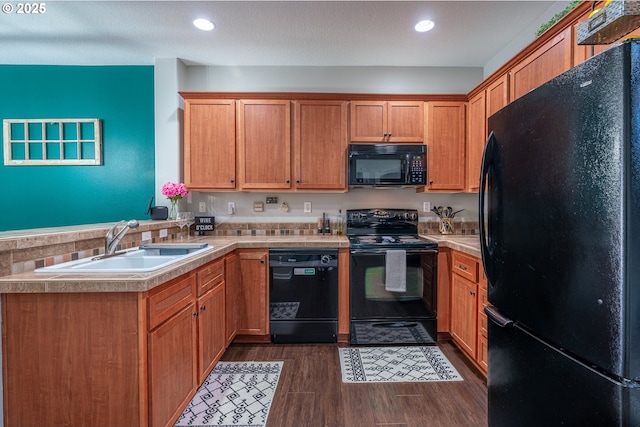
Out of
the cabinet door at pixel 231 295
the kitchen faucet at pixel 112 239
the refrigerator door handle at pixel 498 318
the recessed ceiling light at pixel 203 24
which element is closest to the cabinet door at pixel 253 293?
the cabinet door at pixel 231 295

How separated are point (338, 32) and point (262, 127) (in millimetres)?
1071

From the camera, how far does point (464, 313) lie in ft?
7.70

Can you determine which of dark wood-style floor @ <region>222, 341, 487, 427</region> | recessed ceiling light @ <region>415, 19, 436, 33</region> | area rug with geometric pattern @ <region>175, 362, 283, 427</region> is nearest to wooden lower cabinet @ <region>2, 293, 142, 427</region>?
area rug with geometric pattern @ <region>175, 362, 283, 427</region>

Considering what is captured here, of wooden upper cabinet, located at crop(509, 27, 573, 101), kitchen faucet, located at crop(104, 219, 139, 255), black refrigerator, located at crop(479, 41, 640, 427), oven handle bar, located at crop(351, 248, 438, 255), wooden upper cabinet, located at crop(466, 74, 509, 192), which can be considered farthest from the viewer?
oven handle bar, located at crop(351, 248, 438, 255)

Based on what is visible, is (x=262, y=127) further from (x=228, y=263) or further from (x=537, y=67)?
(x=537, y=67)

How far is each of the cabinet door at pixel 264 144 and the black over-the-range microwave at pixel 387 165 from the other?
2.16 ft

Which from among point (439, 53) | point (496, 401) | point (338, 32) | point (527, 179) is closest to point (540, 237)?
point (527, 179)

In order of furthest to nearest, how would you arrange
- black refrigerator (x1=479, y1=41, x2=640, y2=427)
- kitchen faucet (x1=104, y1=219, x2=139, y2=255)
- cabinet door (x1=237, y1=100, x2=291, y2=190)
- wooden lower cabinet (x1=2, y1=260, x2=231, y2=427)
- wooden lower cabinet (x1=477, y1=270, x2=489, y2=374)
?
cabinet door (x1=237, y1=100, x2=291, y2=190) → wooden lower cabinet (x1=477, y1=270, x2=489, y2=374) → kitchen faucet (x1=104, y1=219, x2=139, y2=255) → wooden lower cabinet (x1=2, y1=260, x2=231, y2=427) → black refrigerator (x1=479, y1=41, x2=640, y2=427)

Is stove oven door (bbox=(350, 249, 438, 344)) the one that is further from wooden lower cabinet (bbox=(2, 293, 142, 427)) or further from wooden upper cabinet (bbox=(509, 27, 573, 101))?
wooden lower cabinet (bbox=(2, 293, 142, 427))

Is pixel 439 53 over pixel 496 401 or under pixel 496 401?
over

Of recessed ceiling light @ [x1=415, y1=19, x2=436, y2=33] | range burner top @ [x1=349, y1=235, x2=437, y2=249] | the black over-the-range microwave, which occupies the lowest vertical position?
range burner top @ [x1=349, y1=235, x2=437, y2=249]

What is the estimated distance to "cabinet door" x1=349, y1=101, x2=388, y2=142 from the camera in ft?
9.43

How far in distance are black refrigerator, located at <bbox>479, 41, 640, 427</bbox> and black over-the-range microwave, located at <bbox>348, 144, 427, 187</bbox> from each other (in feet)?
5.37

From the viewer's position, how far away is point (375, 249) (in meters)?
2.58
